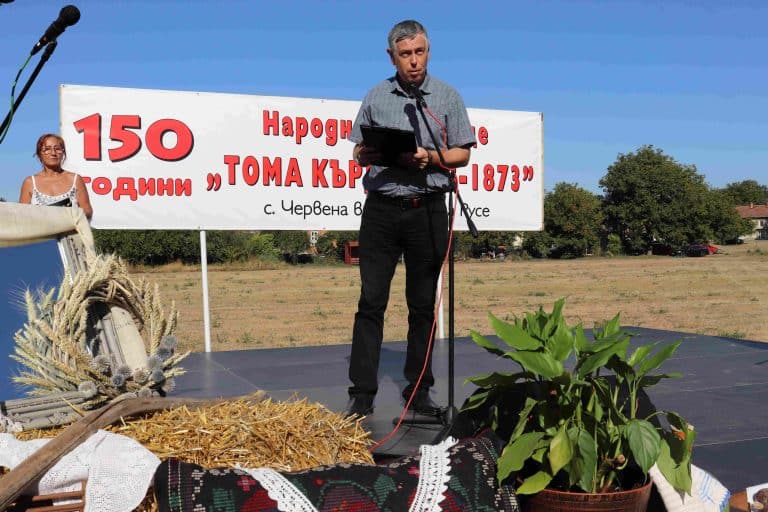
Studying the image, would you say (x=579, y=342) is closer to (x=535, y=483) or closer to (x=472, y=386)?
(x=535, y=483)

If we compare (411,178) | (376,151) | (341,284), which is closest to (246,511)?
(376,151)

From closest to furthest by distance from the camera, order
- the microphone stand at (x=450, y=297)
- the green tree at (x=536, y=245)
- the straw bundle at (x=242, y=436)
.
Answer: the straw bundle at (x=242, y=436), the microphone stand at (x=450, y=297), the green tree at (x=536, y=245)

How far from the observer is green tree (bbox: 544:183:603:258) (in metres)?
57.8

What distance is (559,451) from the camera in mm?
1969

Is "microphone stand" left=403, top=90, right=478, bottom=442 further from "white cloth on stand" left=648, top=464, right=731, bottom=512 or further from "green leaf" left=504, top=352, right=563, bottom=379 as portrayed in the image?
"white cloth on stand" left=648, top=464, right=731, bottom=512

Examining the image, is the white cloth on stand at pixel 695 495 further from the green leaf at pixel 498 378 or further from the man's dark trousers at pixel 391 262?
the man's dark trousers at pixel 391 262

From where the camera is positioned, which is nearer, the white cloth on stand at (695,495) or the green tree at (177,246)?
the white cloth on stand at (695,495)

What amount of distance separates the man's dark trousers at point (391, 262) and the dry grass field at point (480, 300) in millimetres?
8075

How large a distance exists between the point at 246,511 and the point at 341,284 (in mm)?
28214

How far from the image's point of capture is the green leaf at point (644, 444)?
194 cm

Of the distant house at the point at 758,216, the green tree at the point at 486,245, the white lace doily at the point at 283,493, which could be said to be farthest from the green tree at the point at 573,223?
the white lace doily at the point at 283,493

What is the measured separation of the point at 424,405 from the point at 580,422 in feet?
4.56

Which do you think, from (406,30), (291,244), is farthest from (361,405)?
(291,244)

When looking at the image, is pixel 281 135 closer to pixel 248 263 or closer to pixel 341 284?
pixel 341 284
